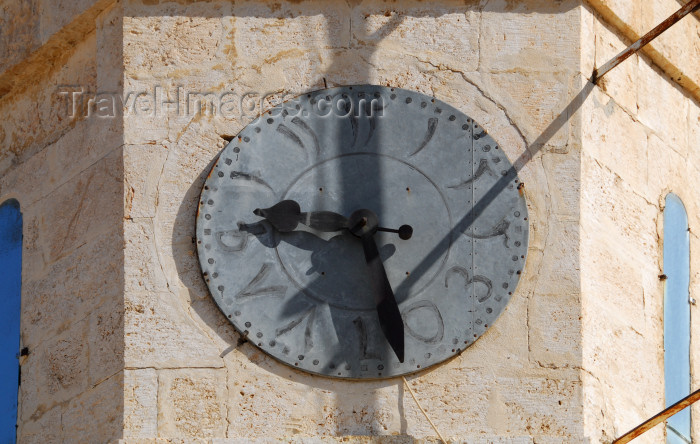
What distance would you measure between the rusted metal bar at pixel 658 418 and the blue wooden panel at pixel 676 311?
0.58 metres

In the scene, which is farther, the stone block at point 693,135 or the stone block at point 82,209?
the stone block at point 693,135

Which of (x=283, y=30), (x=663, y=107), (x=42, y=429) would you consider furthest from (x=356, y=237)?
(x=663, y=107)

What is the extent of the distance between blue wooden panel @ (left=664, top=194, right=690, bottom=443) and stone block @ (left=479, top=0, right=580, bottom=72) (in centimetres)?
78

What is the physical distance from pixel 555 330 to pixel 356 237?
0.70m

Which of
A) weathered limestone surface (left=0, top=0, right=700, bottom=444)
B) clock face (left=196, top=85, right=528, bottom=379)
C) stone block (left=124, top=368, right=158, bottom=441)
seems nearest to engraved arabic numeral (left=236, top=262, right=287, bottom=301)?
clock face (left=196, top=85, right=528, bottom=379)

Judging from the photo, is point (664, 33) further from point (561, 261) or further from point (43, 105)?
point (43, 105)

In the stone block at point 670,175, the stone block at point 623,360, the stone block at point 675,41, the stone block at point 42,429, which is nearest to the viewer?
the stone block at point 623,360

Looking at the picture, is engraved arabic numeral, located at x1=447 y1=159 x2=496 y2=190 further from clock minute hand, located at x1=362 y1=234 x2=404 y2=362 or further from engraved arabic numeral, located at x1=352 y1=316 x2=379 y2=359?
engraved arabic numeral, located at x1=352 y1=316 x2=379 y2=359

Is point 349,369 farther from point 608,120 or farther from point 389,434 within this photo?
point 608,120

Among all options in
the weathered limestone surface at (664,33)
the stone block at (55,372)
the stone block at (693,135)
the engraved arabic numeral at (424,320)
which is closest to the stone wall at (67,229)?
the stone block at (55,372)

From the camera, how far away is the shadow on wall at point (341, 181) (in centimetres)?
586

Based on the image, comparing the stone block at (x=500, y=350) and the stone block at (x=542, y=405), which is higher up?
the stone block at (x=500, y=350)

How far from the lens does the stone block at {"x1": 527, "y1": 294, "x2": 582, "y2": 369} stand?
19.4 feet

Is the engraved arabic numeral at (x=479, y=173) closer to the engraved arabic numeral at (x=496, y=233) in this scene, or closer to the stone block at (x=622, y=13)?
the engraved arabic numeral at (x=496, y=233)
